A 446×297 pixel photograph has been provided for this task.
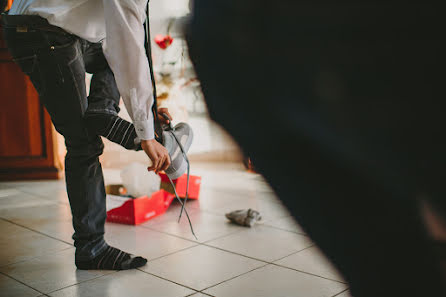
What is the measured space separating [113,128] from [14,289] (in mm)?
530

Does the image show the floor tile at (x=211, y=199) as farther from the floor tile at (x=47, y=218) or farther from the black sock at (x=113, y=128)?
the black sock at (x=113, y=128)

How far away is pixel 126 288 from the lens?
1.33m

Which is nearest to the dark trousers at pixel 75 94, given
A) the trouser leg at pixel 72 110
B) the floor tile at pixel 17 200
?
the trouser leg at pixel 72 110

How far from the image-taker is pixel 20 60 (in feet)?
4.26

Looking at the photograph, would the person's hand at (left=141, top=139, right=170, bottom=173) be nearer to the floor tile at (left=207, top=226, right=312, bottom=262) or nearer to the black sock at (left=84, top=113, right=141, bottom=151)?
the black sock at (left=84, top=113, right=141, bottom=151)

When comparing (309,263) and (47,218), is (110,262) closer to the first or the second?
(309,263)

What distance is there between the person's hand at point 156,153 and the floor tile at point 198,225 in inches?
23.7

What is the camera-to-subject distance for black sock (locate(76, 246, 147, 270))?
1457 millimetres

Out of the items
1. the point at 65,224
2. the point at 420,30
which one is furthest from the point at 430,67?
the point at 65,224

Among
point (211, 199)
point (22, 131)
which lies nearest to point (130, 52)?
point (211, 199)

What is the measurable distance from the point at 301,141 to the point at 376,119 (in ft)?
0.34

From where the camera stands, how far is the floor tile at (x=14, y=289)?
1.30m

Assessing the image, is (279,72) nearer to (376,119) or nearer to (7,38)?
(376,119)

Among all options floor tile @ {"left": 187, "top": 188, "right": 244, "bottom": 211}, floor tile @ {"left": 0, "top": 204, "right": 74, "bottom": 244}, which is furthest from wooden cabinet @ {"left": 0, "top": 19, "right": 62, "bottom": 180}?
floor tile @ {"left": 187, "top": 188, "right": 244, "bottom": 211}
